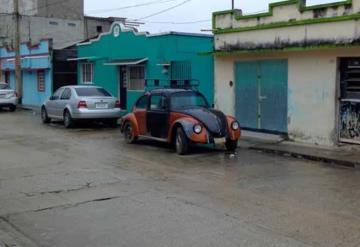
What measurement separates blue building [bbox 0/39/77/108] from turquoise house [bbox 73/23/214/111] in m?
2.91

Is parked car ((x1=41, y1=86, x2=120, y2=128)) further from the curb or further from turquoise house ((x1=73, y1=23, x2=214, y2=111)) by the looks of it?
the curb

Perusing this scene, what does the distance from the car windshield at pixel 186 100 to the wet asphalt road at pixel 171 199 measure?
1154 mm

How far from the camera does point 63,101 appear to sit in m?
19.8

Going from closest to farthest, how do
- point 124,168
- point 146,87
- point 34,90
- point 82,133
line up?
1. point 124,168
2. point 82,133
3. point 146,87
4. point 34,90

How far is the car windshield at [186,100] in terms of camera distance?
13586 millimetres

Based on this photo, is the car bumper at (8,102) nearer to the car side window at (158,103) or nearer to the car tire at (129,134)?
the car tire at (129,134)

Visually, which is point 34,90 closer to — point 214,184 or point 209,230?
point 214,184

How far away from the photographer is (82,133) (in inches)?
698

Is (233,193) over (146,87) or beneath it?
beneath

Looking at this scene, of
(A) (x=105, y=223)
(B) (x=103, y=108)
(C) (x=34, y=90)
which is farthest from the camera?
(C) (x=34, y=90)

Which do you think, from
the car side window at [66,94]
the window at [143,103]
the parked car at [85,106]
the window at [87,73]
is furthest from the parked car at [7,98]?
the window at [143,103]

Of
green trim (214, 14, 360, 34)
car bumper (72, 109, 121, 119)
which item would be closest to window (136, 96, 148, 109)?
green trim (214, 14, 360, 34)

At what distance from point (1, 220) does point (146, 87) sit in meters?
14.7

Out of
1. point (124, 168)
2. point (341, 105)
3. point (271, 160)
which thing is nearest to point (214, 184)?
point (124, 168)
